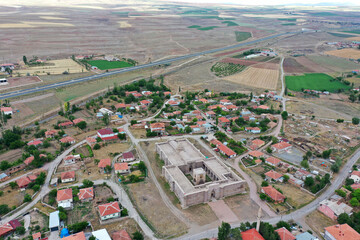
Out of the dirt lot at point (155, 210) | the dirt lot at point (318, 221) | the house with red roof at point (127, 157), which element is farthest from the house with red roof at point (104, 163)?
the dirt lot at point (318, 221)

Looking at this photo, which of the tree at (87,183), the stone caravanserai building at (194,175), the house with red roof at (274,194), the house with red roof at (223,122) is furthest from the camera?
the house with red roof at (223,122)

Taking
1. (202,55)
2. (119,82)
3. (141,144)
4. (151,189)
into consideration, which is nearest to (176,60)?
(202,55)

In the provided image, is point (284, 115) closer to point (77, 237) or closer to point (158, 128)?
point (158, 128)

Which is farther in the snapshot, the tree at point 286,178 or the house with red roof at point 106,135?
the house with red roof at point 106,135

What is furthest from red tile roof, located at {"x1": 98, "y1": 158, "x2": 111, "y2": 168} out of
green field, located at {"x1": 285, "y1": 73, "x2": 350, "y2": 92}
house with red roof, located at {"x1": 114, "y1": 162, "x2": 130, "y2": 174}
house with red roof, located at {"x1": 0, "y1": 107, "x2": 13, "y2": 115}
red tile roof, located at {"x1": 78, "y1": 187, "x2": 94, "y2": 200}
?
green field, located at {"x1": 285, "y1": 73, "x2": 350, "y2": 92}

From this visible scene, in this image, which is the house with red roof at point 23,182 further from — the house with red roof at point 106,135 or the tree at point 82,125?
the tree at point 82,125

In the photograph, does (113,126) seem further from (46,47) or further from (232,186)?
(46,47)

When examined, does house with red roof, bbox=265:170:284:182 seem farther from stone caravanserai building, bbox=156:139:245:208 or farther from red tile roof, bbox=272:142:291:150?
red tile roof, bbox=272:142:291:150
